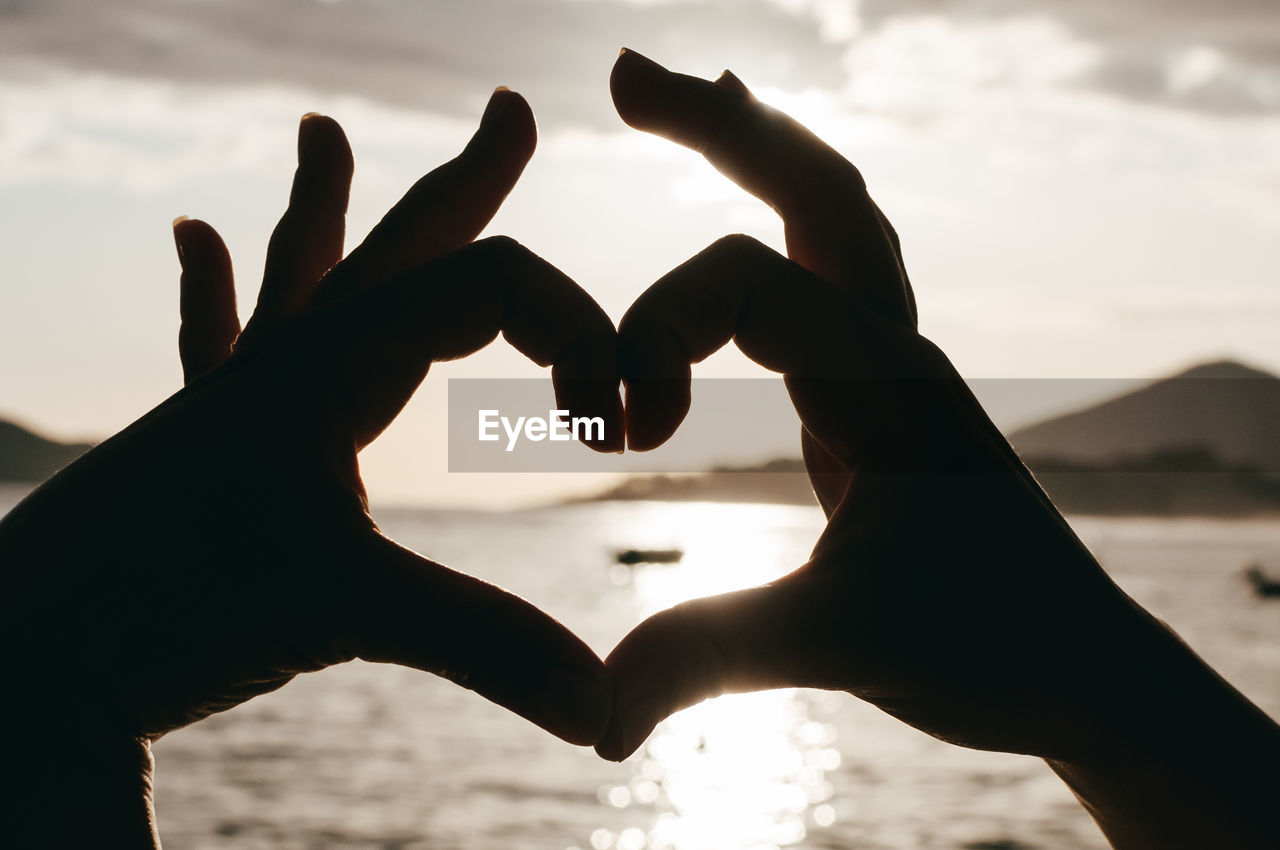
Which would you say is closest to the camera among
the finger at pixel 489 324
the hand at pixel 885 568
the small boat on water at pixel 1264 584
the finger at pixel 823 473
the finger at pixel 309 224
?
the hand at pixel 885 568

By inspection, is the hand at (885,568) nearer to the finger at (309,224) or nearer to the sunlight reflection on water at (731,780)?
the finger at (309,224)

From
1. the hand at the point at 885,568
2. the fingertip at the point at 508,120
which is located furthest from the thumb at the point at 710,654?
the fingertip at the point at 508,120

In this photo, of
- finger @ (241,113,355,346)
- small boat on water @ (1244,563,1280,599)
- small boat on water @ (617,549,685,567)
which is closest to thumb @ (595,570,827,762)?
finger @ (241,113,355,346)

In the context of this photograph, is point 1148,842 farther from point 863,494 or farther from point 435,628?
point 435,628

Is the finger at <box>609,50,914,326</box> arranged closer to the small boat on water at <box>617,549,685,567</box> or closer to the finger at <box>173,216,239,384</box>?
the finger at <box>173,216,239,384</box>

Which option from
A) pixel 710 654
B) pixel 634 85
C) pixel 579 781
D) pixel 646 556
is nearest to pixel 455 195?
pixel 634 85

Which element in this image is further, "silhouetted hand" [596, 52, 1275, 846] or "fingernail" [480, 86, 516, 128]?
"fingernail" [480, 86, 516, 128]
